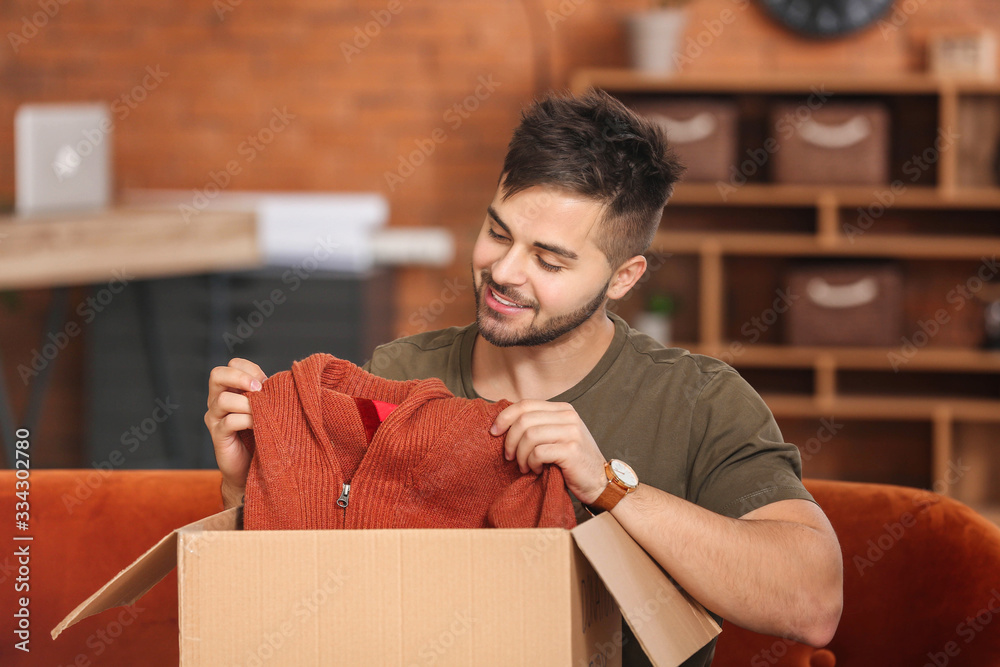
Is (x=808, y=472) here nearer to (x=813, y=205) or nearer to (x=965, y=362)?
(x=965, y=362)

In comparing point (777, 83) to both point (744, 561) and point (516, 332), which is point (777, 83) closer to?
point (516, 332)

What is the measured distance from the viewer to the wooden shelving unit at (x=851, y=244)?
3473mm

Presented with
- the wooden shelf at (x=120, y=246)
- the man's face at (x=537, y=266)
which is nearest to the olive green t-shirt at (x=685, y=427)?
the man's face at (x=537, y=266)

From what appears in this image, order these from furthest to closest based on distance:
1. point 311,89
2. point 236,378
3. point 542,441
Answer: point 311,89 < point 236,378 < point 542,441

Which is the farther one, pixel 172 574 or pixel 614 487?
pixel 172 574

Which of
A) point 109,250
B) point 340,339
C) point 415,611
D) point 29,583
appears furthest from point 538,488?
point 340,339

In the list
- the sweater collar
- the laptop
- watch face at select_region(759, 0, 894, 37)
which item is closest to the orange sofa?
the sweater collar

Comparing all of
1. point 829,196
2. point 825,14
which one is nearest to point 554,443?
point 829,196

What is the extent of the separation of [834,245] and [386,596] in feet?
9.78

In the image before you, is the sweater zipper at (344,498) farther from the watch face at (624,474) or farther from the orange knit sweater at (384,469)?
the watch face at (624,474)

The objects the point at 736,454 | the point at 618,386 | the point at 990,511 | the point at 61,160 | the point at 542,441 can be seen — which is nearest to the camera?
the point at 542,441

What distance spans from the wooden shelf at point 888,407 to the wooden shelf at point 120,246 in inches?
75.7

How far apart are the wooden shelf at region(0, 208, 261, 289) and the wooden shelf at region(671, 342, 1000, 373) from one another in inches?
63.8

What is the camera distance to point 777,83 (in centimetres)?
348
